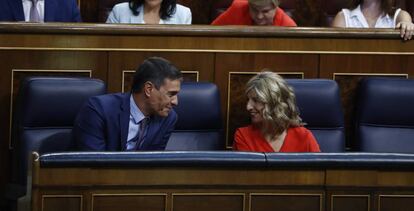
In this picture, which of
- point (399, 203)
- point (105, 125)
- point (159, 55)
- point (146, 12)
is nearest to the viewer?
point (399, 203)

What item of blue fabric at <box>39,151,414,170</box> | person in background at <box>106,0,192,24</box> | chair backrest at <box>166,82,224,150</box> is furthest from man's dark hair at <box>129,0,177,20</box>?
blue fabric at <box>39,151,414,170</box>

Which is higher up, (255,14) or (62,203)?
(255,14)

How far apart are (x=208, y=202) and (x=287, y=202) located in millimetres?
145

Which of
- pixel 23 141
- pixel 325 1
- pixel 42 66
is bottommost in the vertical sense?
pixel 23 141

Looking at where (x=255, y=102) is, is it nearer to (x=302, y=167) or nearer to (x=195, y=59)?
(x=195, y=59)

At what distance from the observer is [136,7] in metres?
2.84

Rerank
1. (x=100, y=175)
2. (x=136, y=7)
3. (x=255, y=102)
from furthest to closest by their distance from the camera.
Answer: (x=136, y=7)
(x=255, y=102)
(x=100, y=175)

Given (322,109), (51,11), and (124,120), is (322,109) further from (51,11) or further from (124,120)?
(51,11)

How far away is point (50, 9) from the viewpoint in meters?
2.79

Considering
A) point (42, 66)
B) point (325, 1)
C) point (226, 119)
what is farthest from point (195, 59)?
point (325, 1)

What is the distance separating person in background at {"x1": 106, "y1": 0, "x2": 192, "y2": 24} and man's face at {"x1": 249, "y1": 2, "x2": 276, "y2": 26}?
0.20m

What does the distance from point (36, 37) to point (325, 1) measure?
1115 mm

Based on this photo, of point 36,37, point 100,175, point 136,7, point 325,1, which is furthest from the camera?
point 325,1

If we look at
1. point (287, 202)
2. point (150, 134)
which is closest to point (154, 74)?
point (150, 134)
